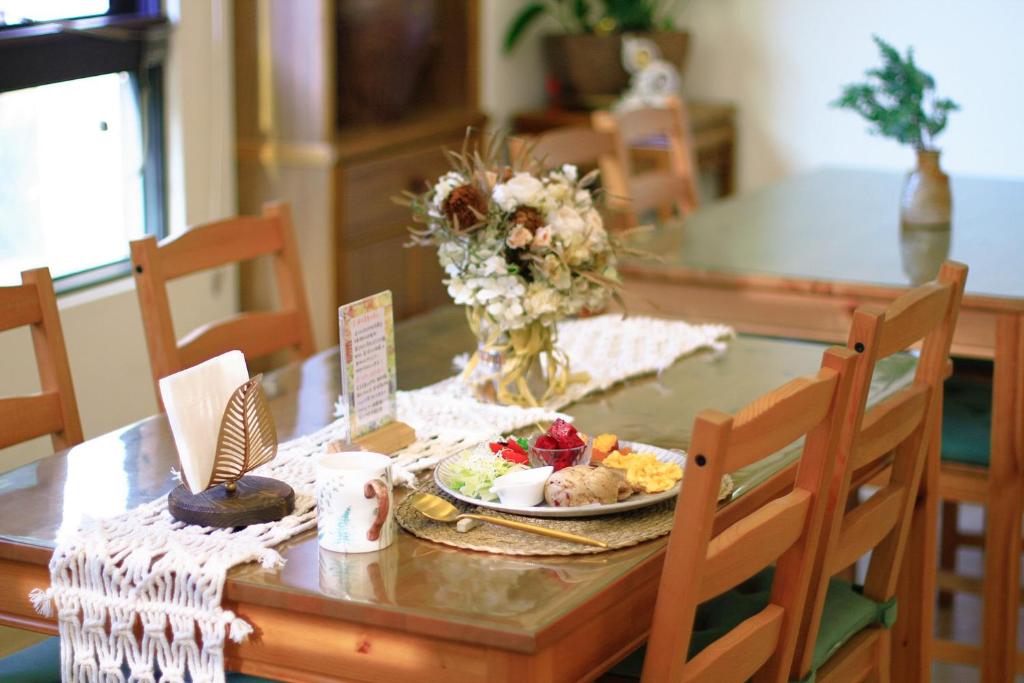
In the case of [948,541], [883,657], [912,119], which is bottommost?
[948,541]

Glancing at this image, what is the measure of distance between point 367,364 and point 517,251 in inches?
11.0

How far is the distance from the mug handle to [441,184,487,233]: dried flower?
55cm

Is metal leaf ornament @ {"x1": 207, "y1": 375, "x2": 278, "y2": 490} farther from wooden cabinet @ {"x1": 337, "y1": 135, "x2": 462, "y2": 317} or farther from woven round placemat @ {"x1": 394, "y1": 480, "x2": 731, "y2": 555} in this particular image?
wooden cabinet @ {"x1": 337, "y1": 135, "x2": 462, "y2": 317}

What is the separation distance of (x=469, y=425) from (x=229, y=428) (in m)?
0.45

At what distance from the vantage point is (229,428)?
1528mm

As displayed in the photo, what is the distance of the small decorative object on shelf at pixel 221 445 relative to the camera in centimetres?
150

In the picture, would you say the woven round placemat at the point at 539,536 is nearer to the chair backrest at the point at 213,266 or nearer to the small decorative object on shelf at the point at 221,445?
the small decorative object on shelf at the point at 221,445

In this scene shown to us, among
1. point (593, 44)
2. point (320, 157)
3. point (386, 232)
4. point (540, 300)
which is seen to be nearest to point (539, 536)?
point (540, 300)

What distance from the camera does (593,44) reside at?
4641mm

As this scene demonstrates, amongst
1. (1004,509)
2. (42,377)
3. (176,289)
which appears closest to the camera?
(42,377)

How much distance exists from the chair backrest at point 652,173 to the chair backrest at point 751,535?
158 centimetres

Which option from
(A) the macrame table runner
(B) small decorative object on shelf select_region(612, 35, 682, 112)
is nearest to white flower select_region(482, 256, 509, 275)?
(A) the macrame table runner

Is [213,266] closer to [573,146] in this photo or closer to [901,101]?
[573,146]

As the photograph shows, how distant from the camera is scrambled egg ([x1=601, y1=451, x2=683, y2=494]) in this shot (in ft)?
5.24
